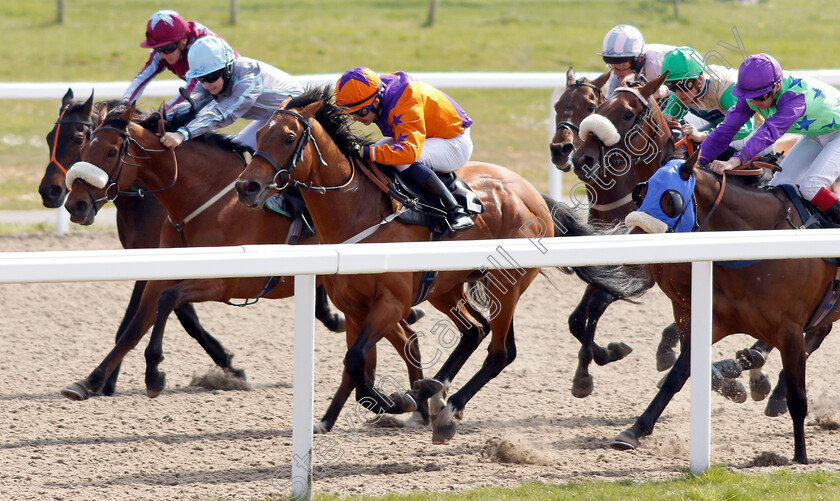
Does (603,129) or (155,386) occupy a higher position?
(603,129)

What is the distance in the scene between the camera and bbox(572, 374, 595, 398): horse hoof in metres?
5.32

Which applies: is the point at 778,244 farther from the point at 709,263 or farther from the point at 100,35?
the point at 100,35

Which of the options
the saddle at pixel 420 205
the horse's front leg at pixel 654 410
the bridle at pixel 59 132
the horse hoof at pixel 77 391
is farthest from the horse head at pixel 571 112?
the horse hoof at pixel 77 391

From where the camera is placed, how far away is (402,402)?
4.54 m

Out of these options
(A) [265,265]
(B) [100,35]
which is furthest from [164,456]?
(B) [100,35]

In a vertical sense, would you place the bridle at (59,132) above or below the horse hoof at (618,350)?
above

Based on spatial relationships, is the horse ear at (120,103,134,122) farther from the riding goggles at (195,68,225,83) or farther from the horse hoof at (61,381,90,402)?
the horse hoof at (61,381,90,402)

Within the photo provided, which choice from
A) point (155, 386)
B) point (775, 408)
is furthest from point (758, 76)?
point (155, 386)

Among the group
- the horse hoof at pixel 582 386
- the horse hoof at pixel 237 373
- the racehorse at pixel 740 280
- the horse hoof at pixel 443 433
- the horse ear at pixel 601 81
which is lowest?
the horse hoof at pixel 237 373

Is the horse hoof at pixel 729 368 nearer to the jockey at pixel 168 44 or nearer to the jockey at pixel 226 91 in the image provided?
the jockey at pixel 226 91

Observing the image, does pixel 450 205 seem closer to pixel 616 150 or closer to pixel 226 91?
pixel 616 150

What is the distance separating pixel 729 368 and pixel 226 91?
110 inches

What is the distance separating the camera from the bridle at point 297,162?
4.29 meters

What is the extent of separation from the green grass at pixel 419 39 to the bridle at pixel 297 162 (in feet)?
22.5
